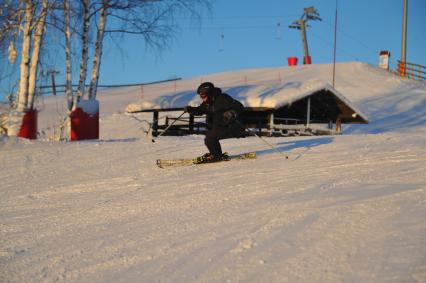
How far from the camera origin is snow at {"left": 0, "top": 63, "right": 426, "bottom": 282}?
3.22 m

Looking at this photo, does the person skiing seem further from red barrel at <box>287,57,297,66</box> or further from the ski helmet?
red barrel at <box>287,57,297,66</box>

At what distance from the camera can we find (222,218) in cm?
439

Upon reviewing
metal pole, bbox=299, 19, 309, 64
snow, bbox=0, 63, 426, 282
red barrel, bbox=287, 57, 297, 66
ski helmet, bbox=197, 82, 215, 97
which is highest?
metal pole, bbox=299, 19, 309, 64

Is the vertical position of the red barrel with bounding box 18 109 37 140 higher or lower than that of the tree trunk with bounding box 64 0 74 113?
lower

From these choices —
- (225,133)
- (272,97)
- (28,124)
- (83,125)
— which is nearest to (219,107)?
(225,133)

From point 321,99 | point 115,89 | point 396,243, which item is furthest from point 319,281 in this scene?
point 115,89

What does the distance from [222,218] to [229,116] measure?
3505 millimetres

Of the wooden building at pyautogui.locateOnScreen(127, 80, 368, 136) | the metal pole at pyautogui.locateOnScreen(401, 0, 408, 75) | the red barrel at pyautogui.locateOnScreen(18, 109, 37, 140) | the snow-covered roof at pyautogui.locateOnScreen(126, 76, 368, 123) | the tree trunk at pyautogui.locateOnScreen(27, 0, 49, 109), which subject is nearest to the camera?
the red barrel at pyautogui.locateOnScreen(18, 109, 37, 140)

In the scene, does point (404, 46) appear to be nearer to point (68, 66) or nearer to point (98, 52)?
point (98, 52)

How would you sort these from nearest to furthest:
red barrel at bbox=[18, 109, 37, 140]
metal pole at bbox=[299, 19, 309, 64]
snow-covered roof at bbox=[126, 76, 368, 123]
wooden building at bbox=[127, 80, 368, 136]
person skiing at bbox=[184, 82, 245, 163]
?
1. person skiing at bbox=[184, 82, 245, 163]
2. red barrel at bbox=[18, 109, 37, 140]
3. snow-covered roof at bbox=[126, 76, 368, 123]
4. wooden building at bbox=[127, 80, 368, 136]
5. metal pole at bbox=[299, 19, 309, 64]

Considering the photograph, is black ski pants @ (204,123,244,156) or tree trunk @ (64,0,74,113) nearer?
black ski pants @ (204,123,244,156)

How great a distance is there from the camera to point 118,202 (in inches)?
216

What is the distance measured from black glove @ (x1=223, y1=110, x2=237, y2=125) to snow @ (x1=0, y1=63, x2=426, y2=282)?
2.41 feet

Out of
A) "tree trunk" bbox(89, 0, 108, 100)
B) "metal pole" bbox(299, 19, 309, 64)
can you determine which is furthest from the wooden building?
"metal pole" bbox(299, 19, 309, 64)
